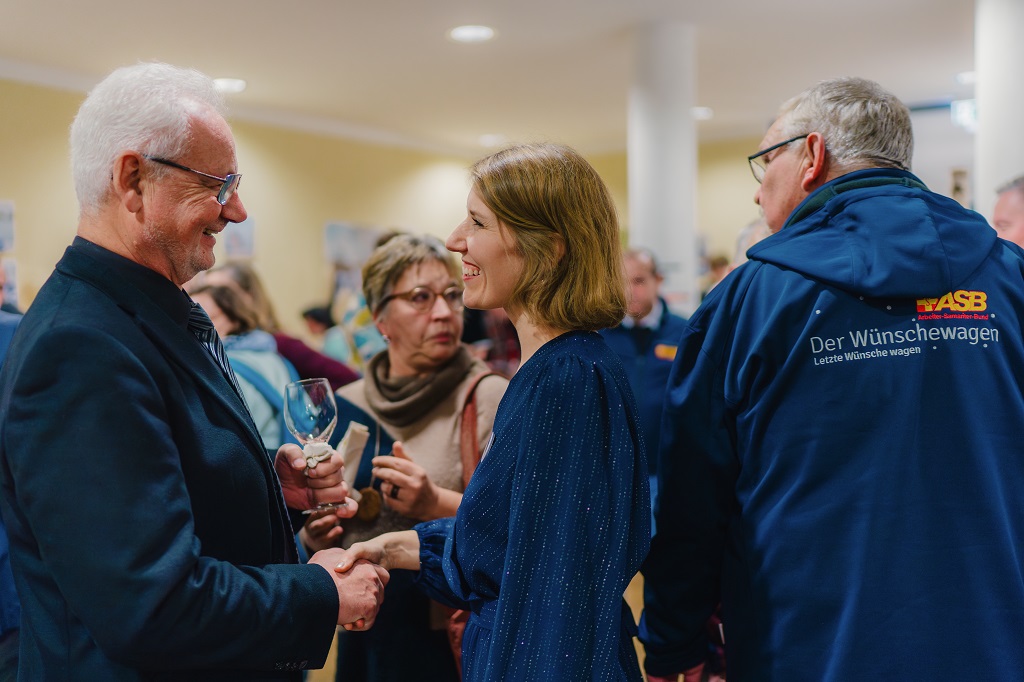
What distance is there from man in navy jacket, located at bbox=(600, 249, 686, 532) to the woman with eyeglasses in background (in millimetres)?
2287

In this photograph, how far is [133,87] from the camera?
52.8 inches

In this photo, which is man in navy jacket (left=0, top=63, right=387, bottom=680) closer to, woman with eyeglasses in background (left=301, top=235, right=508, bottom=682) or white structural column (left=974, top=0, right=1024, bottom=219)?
woman with eyeglasses in background (left=301, top=235, right=508, bottom=682)

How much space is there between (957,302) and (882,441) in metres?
0.28

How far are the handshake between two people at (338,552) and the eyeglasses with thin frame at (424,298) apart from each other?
65cm

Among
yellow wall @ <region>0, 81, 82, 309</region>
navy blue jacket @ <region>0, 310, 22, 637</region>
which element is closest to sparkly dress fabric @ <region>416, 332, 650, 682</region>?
navy blue jacket @ <region>0, 310, 22, 637</region>

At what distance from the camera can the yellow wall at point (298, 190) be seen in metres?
6.68

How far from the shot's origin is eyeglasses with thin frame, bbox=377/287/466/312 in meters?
2.36

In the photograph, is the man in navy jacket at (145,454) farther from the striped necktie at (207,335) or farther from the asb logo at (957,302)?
the asb logo at (957,302)

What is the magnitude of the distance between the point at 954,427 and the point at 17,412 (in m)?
1.45

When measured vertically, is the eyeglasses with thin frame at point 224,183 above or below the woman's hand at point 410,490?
above

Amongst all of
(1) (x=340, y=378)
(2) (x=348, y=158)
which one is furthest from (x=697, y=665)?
(2) (x=348, y=158)

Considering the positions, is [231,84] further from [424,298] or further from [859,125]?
[859,125]

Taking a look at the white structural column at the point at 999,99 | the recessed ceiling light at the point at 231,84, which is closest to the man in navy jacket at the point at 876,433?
the white structural column at the point at 999,99

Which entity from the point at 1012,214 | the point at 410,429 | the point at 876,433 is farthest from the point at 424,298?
the point at 1012,214
